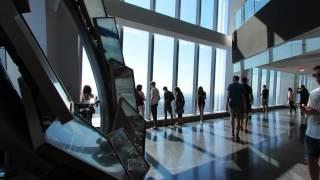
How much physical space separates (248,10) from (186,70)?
373 cm

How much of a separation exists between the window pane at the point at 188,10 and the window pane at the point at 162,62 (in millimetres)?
1410

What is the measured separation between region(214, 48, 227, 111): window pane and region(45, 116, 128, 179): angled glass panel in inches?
626

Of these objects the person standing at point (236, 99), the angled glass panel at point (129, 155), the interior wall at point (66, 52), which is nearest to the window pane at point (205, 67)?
the person standing at point (236, 99)

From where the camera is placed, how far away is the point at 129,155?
3.62 metres

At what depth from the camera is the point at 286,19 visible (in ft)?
31.4

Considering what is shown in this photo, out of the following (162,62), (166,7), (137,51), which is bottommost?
(162,62)

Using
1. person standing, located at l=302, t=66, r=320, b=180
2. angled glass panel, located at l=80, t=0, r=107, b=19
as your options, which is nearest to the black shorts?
person standing, located at l=302, t=66, r=320, b=180

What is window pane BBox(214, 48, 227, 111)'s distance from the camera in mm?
18516

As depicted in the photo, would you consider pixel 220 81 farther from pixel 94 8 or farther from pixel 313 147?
pixel 313 147

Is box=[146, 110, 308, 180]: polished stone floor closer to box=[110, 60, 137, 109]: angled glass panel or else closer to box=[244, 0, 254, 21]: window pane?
box=[110, 60, 137, 109]: angled glass panel

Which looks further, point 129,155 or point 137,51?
point 137,51

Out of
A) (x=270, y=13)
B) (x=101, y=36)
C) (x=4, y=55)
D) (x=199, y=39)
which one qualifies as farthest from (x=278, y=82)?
(x=4, y=55)

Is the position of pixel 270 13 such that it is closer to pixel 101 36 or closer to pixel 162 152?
pixel 162 152

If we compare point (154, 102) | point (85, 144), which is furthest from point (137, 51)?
point (85, 144)
